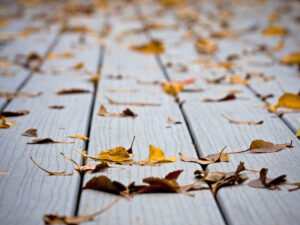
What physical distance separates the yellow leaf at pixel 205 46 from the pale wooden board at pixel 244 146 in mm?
512

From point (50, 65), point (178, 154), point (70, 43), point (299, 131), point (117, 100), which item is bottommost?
point (178, 154)

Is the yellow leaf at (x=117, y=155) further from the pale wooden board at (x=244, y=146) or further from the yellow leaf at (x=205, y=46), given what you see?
the yellow leaf at (x=205, y=46)

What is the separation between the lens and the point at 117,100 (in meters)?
1.56

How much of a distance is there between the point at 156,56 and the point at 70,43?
73cm

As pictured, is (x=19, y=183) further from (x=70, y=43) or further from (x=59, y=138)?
(x=70, y=43)

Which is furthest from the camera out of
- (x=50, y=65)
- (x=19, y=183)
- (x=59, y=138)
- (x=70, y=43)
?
(x=70, y=43)

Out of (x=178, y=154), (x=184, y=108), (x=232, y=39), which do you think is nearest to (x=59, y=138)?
(x=178, y=154)

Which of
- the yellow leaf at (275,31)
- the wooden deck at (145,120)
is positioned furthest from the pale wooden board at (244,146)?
the yellow leaf at (275,31)

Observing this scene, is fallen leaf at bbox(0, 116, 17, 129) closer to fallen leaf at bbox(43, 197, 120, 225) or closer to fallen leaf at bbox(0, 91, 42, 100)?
fallen leaf at bbox(0, 91, 42, 100)

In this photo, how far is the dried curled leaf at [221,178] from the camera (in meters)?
0.94

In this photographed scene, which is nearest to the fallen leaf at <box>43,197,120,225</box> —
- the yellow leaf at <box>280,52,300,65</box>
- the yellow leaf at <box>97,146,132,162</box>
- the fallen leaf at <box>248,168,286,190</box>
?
the yellow leaf at <box>97,146,132,162</box>

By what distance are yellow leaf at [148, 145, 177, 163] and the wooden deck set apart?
23 millimetres

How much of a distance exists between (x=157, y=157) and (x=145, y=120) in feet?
1.01

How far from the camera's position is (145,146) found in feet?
3.78
